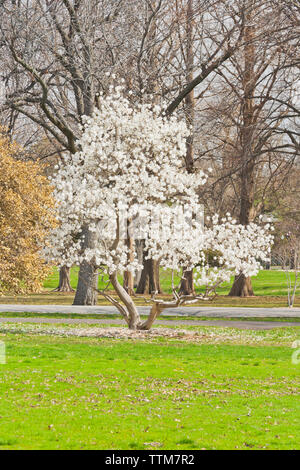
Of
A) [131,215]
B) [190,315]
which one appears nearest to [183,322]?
[190,315]

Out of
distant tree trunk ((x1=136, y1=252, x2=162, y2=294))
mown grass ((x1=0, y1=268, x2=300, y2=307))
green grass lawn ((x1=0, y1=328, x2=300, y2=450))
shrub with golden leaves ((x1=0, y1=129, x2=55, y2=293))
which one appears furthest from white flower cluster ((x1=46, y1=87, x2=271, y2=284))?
distant tree trunk ((x1=136, y1=252, x2=162, y2=294))

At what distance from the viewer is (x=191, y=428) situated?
8.70 metres

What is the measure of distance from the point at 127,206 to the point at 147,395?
30.0 feet

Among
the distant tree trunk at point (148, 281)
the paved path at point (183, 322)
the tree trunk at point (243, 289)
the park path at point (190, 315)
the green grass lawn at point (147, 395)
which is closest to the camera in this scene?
the green grass lawn at point (147, 395)

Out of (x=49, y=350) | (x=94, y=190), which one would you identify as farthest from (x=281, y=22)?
(x=49, y=350)

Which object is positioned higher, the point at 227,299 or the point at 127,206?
the point at 127,206

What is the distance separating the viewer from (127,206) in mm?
19484

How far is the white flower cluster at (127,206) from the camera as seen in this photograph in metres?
20.0

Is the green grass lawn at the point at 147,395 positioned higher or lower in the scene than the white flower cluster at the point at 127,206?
lower

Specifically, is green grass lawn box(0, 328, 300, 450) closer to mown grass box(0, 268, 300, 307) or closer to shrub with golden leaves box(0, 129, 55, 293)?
shrub with golden leaves box(0, 129, 55, 293)

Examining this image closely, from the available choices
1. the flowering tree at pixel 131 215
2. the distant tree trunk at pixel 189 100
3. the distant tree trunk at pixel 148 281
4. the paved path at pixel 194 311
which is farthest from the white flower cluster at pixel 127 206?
the distant tree trunk at pixel 148 281

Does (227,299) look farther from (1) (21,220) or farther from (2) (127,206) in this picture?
(1) (21,220)

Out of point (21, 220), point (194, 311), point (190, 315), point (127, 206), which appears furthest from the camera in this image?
point (194, 311)

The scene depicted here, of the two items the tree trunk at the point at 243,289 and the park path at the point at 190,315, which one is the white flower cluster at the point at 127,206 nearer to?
the park path at the point at 190,315
